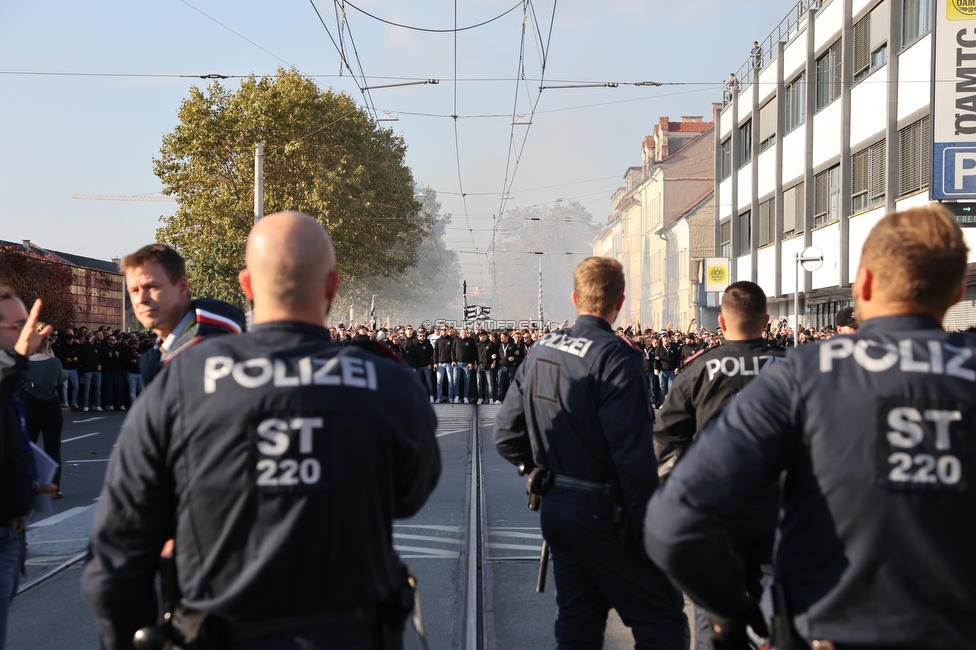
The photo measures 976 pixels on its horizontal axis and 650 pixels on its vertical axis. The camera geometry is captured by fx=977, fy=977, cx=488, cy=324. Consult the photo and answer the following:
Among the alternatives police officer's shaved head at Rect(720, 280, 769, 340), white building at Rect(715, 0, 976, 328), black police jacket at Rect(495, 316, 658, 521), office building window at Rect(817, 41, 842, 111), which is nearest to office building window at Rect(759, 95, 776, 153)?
white building at Rect(715, 0, 976, 328)

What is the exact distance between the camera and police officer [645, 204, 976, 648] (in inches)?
78.8

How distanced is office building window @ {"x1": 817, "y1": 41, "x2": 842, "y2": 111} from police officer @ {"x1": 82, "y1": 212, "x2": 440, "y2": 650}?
27.8m

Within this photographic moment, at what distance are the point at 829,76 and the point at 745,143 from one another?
380 inches

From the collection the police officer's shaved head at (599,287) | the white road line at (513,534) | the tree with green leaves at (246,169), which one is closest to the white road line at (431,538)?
the white road line at (513,534)

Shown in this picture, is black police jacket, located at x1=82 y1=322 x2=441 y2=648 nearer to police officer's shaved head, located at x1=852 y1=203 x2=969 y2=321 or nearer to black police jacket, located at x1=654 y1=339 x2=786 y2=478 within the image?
police officer's shaved head, located at x1=852 y1=203 x2=969 y2=321

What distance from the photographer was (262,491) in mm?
2283

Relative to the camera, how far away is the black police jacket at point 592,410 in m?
3.83

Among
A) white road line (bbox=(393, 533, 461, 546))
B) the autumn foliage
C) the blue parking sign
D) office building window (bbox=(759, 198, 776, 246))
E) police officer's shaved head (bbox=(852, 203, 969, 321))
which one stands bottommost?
white road line (bbox=(393, 533, 461, 546))

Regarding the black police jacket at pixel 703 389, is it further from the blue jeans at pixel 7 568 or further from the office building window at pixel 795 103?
the office building window at pixel 795 103

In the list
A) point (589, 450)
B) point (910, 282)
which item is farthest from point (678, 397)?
point (910, 282)

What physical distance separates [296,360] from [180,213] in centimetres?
3463

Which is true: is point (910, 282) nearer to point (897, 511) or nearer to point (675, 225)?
point (897, 511)

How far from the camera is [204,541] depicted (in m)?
2.33

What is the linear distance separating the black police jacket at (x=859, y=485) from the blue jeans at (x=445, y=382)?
2266 cm
